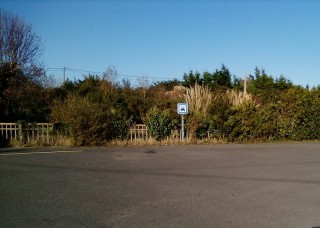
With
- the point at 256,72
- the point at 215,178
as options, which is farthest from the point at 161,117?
the point at 256,72

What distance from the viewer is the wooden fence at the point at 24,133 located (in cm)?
1435

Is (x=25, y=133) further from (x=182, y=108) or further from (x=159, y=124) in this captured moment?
(x=182, y=108)

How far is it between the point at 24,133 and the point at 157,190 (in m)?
9.40

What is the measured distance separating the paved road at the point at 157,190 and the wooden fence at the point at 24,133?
2.25m

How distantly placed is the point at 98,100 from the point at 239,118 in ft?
24.2

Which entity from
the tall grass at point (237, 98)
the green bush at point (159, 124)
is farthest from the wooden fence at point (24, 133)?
the tall grass at point (237, 98)

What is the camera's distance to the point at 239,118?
55.4ft

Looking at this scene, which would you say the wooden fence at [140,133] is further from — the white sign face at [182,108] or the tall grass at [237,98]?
the tall grass at [237,98]

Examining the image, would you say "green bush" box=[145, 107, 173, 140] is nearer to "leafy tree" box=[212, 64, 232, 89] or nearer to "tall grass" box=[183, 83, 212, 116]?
"tall grass" box=[183, 83, 212, 116]

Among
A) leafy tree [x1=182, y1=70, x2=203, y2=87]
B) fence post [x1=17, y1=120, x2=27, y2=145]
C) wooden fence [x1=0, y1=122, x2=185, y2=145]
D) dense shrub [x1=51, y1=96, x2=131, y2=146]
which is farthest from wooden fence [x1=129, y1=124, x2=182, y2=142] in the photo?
leafy tree [x1=182, y1=70, x2=203, y2=87]

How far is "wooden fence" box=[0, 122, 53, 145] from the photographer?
1435 cm

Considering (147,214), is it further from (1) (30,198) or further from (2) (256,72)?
(2) (256,72)

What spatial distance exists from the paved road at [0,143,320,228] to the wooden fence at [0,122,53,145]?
225cm

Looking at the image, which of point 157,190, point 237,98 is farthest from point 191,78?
point 157,190
